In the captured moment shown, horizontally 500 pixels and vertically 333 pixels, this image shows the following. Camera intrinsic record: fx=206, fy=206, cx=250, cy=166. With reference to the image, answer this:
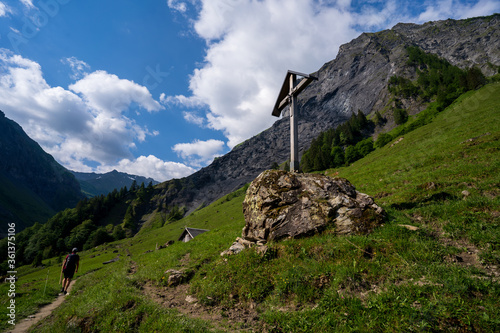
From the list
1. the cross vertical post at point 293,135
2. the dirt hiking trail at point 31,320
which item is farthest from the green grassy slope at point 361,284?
the cross vertical post at point 293,135

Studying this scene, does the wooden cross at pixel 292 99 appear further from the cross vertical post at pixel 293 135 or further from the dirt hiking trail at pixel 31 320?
the dirt hiking trail at pixel 31 320

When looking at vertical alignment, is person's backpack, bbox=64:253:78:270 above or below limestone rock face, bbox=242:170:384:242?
below

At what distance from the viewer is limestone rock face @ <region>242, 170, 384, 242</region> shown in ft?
29.3

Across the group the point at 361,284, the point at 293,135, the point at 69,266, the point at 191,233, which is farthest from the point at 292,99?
the point at 191,233

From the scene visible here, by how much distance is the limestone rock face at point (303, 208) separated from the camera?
8.92 meters

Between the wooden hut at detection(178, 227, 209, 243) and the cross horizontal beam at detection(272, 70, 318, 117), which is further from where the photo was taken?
the wooden hut at detection(178, 227, 209, 243)

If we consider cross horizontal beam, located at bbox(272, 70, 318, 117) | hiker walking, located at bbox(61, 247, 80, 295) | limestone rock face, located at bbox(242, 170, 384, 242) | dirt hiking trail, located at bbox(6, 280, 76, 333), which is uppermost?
cross horizontal beam, located at bbox(272, 70, 318, 117)

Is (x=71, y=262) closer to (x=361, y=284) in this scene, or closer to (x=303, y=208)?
(x=303, y=208)

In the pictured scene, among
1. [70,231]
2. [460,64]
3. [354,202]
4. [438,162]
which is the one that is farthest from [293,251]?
[460,64]

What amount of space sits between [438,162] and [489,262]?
722 inches

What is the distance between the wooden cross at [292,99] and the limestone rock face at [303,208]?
1627mm

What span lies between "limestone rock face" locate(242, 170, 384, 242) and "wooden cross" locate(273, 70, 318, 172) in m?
1.63

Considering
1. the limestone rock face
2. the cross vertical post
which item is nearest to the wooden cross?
the cross vertical post

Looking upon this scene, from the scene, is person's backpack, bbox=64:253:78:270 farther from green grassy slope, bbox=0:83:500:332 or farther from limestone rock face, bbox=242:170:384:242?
limestone rock face, bbox=242:170:384:242
